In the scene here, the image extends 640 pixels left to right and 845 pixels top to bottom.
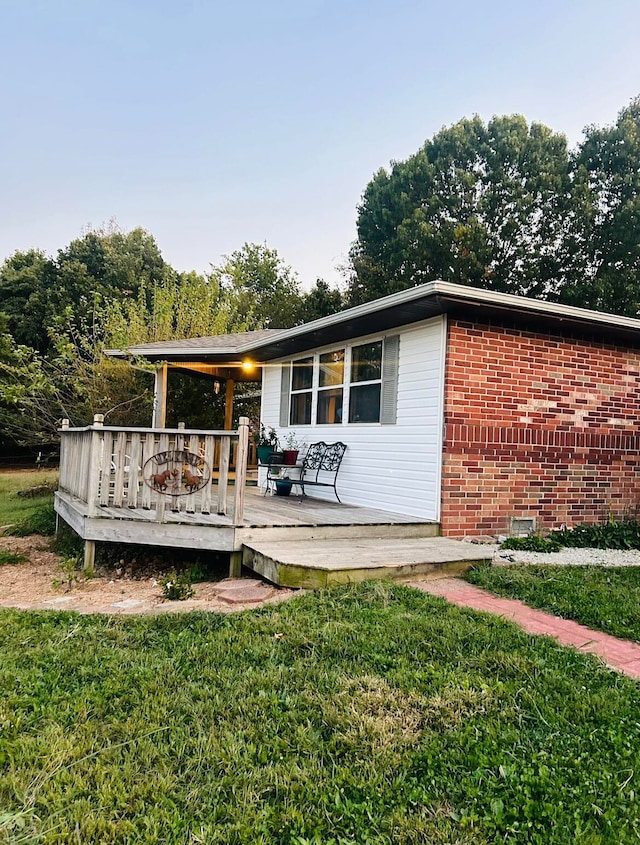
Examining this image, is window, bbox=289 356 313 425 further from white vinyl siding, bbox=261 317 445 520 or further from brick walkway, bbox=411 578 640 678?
brick walkway, bbox=411 578 640 678

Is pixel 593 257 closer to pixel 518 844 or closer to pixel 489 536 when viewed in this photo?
pixel 489 536

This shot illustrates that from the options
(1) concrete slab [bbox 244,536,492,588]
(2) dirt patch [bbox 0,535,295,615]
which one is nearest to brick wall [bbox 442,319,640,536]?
(1) concrete slab [bbox 244,536,492,588]

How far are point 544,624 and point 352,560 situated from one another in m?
1.46

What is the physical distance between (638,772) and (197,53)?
41.8ft

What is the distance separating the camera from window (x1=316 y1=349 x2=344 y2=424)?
25.4 feet

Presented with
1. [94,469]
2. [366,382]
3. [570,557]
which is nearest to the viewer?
[94,469]

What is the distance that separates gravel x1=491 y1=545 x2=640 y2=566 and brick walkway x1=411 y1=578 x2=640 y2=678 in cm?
94

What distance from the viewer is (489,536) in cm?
589

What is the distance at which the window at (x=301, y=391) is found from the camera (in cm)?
862

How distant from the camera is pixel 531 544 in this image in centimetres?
552

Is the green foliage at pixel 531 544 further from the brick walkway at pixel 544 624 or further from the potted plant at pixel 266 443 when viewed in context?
the potted plant at pixel 266 443

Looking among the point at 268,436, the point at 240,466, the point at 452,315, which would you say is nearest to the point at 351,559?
the point at 240,466

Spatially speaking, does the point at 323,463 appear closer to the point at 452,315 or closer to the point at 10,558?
the point at 452,315

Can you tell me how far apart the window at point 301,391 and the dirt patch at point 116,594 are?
4.21 metres
